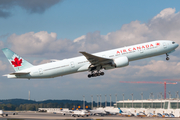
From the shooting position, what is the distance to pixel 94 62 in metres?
56.6

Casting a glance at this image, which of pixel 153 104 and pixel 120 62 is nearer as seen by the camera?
pixel 120 62

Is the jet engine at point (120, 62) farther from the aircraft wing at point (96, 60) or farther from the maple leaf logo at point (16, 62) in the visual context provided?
the maple leaf logo at point (16, 62)

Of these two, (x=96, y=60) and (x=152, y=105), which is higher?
(x=96, y=60)

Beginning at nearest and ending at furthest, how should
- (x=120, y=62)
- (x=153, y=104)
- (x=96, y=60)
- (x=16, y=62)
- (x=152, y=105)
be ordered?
(x=120, y=62) < (x=96, y=60) < (x=16, y=62) < (x=152, y=105) < (x=153, y=104)

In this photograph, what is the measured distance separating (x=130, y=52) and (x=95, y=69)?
9.23 meters

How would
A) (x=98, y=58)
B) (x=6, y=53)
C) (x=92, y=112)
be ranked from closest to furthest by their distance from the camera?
(x=98, y=58) → (x=6, y=53) → (x=92, y=112)

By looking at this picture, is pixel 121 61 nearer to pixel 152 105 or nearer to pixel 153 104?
pixel 152 105

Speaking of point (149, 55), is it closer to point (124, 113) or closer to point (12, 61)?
point (12, 61)

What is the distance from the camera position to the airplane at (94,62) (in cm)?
5569

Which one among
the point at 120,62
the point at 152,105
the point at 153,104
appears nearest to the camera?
the point at 120,62

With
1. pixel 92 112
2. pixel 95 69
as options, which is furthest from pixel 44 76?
pixel 92 112

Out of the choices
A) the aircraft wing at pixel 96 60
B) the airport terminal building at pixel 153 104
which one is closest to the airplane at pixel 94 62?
the aircraft wing at pixel 96 60

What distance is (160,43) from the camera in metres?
58.3

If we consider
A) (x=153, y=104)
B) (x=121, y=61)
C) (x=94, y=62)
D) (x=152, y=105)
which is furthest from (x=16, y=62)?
(x=153, y=104)
